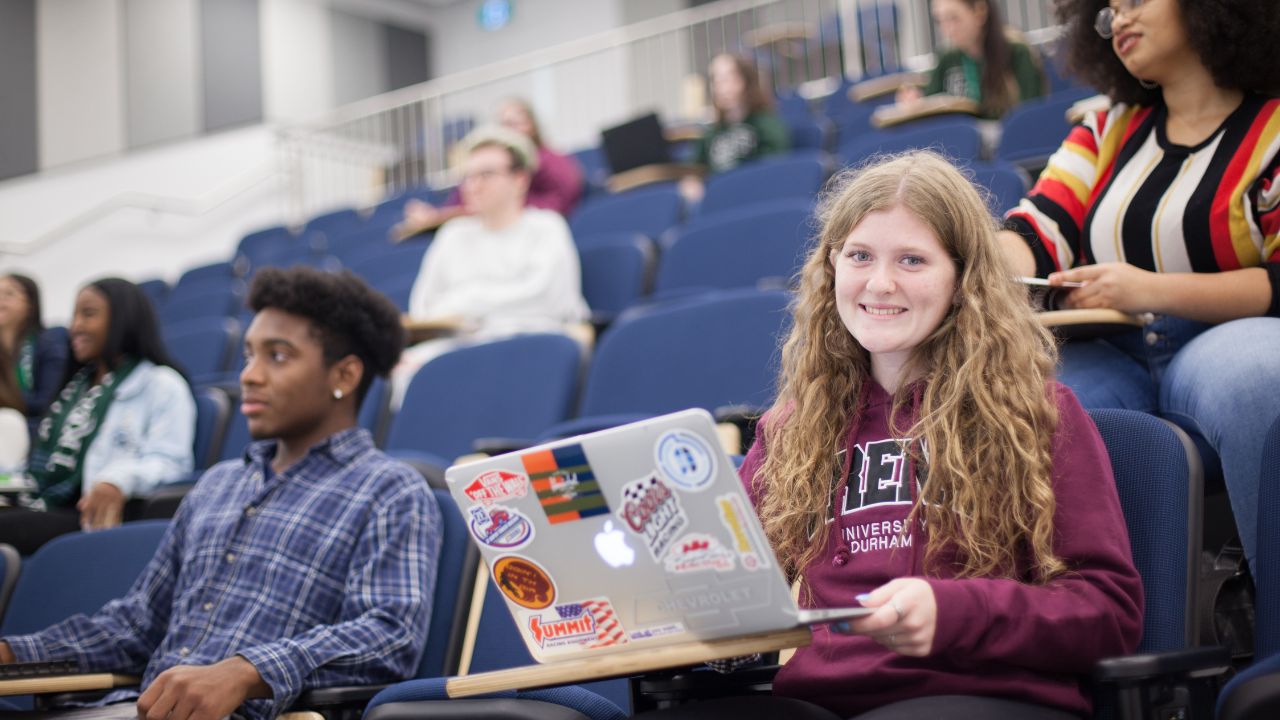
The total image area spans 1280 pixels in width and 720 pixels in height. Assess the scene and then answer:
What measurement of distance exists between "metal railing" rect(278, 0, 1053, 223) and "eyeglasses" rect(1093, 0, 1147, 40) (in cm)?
524

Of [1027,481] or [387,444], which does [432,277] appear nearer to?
[387,444]

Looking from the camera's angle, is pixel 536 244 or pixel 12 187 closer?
pixel 536 244

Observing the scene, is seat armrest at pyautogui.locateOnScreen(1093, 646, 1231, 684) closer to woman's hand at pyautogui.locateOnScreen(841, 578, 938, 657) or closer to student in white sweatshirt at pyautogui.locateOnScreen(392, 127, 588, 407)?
woman's hand at pyautogui.locateOnScreen(841, 578, 938, 657)

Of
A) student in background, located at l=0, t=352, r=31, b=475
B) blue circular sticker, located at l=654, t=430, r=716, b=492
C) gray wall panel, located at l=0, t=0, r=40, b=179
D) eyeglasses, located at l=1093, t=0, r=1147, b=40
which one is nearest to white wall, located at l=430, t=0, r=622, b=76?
gray wall panel, located at l=0, t=0, r=40, b=179

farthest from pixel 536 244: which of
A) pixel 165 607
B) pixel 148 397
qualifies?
pixel 165 607

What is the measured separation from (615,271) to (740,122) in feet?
4.99

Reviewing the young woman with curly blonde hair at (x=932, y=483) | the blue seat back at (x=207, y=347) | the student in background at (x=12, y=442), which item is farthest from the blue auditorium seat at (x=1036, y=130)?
the student in background at (x=12, y=442)

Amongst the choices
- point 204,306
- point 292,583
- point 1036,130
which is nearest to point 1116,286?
point 292,583

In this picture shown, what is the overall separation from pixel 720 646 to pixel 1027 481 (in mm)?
438

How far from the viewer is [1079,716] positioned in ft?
4.00

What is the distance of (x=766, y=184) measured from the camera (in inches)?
160

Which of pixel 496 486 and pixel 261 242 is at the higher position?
pixel 261 242

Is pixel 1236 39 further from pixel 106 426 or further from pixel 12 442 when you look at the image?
pixel 12 442

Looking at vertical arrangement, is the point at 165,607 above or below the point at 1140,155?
below
